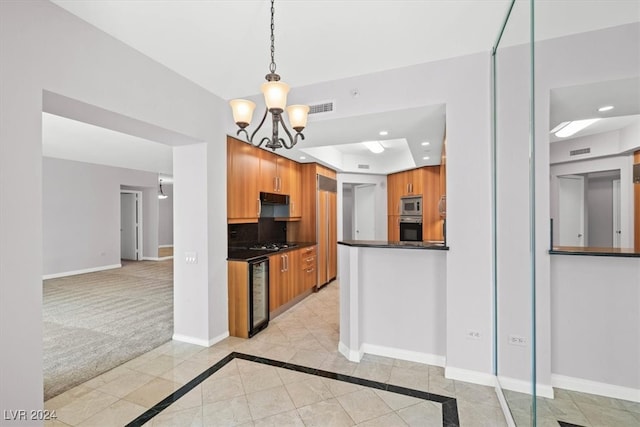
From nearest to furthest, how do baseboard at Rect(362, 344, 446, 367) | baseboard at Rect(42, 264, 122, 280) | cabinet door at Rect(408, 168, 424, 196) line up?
baseboard at Rect(362, 344, 446, 367) < cabinet door at Rect(408, 168, 424, 196) < baseboard at Rect(42, 264, 122, 280)

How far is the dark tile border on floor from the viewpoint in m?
2.10

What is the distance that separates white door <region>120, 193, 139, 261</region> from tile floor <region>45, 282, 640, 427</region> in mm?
7506

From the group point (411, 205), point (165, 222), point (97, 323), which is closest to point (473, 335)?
point (411, 205)

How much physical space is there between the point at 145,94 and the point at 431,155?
3.98 metres

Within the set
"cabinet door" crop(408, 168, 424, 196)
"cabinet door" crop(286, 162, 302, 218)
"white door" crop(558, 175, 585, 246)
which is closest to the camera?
"white door" crop(558, 175, 585, 246)

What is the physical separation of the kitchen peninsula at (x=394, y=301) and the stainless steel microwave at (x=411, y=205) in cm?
344

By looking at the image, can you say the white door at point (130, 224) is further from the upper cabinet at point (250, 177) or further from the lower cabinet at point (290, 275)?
the lower cabinet at point (290, 275)

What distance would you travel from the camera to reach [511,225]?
237cm

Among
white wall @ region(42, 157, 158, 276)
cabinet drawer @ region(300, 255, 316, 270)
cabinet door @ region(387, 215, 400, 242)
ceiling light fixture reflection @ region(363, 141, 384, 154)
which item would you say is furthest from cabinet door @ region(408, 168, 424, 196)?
white wall @ region(42, 157, 158, 276)

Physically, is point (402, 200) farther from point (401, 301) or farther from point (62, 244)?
point (62, 244)

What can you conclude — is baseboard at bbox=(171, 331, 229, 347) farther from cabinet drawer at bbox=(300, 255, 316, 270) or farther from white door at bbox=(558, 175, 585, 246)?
white door at bbox=(558, 175, 585, 246)

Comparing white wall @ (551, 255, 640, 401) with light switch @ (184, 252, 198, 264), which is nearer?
white wall @ (551, 255, 640, 401)

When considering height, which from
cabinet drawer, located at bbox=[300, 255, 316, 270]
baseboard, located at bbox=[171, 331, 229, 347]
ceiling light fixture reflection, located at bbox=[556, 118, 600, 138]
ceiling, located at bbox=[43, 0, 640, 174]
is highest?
ceiling, located at bbox=[43, 0, 640, 174]

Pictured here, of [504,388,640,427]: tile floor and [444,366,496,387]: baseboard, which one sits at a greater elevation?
[504,388,640,427]: tile floor
